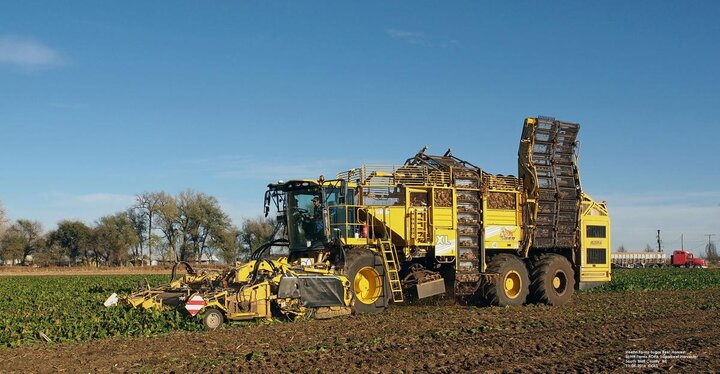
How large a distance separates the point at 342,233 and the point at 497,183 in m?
5.17

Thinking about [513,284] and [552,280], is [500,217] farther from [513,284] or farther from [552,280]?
[552,280]

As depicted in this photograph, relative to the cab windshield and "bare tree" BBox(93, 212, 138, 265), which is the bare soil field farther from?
"bare tree" BBox(93, 212, 138, 265)

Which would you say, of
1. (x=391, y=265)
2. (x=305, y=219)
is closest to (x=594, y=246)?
(x=391, y=265)

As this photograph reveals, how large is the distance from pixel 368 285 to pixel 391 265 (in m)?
0.87

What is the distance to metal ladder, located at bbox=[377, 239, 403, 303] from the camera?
1692cm

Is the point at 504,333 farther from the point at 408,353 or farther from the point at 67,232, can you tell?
the point at 67,232

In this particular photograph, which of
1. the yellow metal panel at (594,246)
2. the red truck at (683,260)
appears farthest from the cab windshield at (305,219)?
the red truck at (683,260)

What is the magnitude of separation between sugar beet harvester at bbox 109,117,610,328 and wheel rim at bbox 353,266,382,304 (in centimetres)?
4

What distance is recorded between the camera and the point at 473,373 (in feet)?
30.7

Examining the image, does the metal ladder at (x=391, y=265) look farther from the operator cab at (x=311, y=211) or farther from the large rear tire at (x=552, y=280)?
the large rear tire at (x=552, y=280)

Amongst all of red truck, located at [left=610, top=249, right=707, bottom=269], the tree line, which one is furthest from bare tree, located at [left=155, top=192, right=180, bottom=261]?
red truck, located at [left=610, top=249, right=707, bottom=269]

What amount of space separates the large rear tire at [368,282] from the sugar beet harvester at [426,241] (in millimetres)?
29

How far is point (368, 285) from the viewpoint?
55.4 ft

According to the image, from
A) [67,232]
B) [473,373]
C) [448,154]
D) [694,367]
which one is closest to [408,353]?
[473,373]
